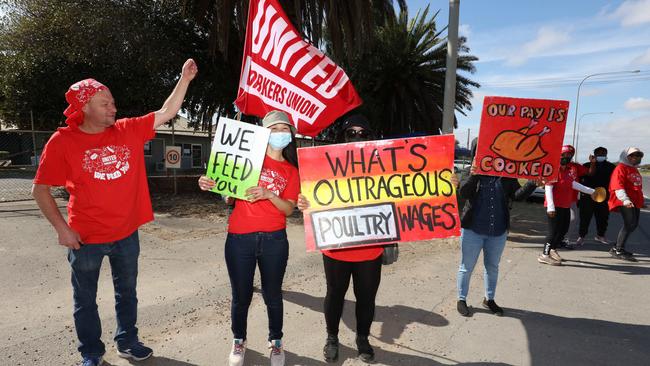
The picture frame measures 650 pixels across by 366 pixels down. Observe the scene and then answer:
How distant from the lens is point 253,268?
3051 mm

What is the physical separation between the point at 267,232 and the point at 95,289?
1385 millimetres

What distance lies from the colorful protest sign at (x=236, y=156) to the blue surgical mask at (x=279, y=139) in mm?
88

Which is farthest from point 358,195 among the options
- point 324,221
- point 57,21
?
point 57,21

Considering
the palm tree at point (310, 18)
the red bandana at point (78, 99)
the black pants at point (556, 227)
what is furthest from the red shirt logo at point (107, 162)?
the palm tree at point (310, 18)

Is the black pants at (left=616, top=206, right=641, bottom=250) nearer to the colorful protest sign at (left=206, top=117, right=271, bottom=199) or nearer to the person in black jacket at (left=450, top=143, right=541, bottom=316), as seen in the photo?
the person in black jacket at (left=450, top=143, right=541, bottom=316)

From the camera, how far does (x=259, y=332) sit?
3.69 meters

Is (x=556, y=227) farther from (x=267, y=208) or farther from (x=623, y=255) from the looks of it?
(x=267, y=208)

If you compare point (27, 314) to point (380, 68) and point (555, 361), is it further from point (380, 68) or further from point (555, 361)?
point (380, 68)

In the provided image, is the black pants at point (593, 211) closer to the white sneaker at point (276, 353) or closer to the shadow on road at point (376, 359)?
the shadow on road at point (376, 359)

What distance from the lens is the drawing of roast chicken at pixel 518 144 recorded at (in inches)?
145

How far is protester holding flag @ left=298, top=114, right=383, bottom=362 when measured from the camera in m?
3.15

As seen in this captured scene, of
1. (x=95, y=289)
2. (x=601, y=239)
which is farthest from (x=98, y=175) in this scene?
(x=601, y=239)

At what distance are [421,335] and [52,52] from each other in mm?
14249

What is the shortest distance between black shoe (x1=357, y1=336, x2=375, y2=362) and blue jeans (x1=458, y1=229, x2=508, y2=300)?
1.45 meters
